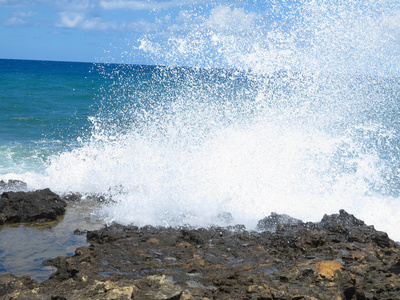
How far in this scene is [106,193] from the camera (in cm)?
848

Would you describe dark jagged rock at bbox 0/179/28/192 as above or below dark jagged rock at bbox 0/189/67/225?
above

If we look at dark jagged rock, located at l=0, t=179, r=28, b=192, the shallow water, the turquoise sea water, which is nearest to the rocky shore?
the shallow water

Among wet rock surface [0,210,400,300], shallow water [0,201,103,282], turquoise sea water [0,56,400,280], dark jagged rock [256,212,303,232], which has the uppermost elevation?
turquoise sea water [0,56,400,280]

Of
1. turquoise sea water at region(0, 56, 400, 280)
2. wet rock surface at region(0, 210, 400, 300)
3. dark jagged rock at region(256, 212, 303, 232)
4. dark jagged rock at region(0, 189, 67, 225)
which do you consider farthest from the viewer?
turquoise sea water at region(0, 56, 400, 280)

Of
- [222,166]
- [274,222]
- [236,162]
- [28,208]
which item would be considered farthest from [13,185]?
[274,222]

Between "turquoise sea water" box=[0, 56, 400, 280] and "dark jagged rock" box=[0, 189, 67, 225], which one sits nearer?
"dark jagged rock" box=[0, 189, 67, 225]

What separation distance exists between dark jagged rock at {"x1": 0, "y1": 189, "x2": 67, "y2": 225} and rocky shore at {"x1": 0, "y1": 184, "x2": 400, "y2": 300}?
0.03m

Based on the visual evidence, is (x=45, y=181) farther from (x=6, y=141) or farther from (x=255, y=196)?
(x=6, y=141)

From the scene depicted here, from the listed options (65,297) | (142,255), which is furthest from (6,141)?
(65,297)

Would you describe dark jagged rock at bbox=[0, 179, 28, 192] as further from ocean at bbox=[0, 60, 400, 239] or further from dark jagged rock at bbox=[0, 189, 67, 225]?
dark jagged rock at bbox=[0, 189, 67, 225]

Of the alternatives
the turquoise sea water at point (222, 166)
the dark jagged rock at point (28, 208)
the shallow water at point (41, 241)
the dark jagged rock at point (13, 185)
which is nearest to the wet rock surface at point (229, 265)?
the shallow water at point (41, 241)

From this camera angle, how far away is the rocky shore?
3.67 m

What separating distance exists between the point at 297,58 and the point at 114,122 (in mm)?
10092

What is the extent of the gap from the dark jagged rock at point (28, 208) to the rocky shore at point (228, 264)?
3cm
